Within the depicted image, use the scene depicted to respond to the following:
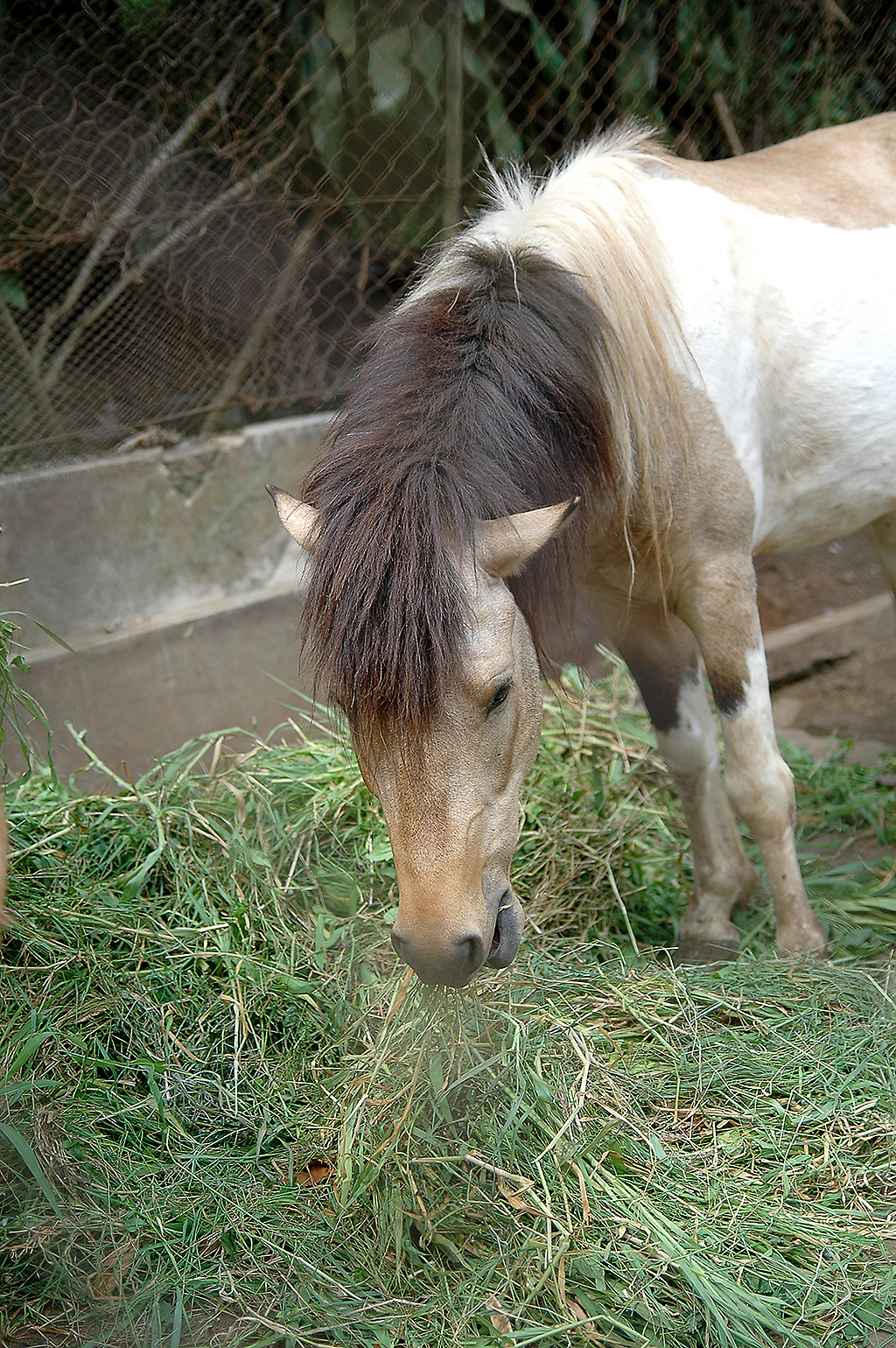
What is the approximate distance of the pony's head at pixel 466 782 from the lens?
5.18ft

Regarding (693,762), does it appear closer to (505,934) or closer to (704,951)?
(704,951)

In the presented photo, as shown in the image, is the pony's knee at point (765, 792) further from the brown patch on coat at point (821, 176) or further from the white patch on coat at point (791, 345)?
the brown patch on coat at point (821, 176)

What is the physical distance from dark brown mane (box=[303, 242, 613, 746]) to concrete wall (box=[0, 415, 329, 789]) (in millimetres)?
1505

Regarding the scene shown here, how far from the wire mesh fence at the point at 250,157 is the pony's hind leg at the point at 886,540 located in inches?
59.5

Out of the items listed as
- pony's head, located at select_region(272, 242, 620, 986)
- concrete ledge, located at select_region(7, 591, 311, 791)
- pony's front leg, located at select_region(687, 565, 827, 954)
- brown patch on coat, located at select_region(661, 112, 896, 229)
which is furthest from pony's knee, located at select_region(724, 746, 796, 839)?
concrete ledge, located at select_region(7, 591, 311, 791)

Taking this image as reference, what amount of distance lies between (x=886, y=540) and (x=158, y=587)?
2482mm

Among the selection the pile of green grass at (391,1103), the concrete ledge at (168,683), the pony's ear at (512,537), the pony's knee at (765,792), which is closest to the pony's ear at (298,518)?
the pony's ear at (512,537)

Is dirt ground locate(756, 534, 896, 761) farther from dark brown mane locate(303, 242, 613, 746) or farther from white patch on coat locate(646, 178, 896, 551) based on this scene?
dark brown mane locate(303, 242, 613, 746)

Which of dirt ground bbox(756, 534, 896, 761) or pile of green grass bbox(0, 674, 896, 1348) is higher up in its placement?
pile of green grass bbox(0, 674, 896, 1348)

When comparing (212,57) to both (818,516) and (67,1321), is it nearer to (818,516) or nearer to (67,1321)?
(818,516)

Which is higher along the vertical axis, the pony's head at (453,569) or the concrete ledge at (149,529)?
the pony's head at (453,569)

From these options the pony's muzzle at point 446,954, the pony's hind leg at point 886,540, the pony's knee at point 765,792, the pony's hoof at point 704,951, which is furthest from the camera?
the pony's hind leg at point 886,540

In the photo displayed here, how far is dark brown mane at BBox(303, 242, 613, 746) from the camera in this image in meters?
1.58

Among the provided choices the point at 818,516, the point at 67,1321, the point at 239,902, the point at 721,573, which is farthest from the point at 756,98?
the point at 67,1321
